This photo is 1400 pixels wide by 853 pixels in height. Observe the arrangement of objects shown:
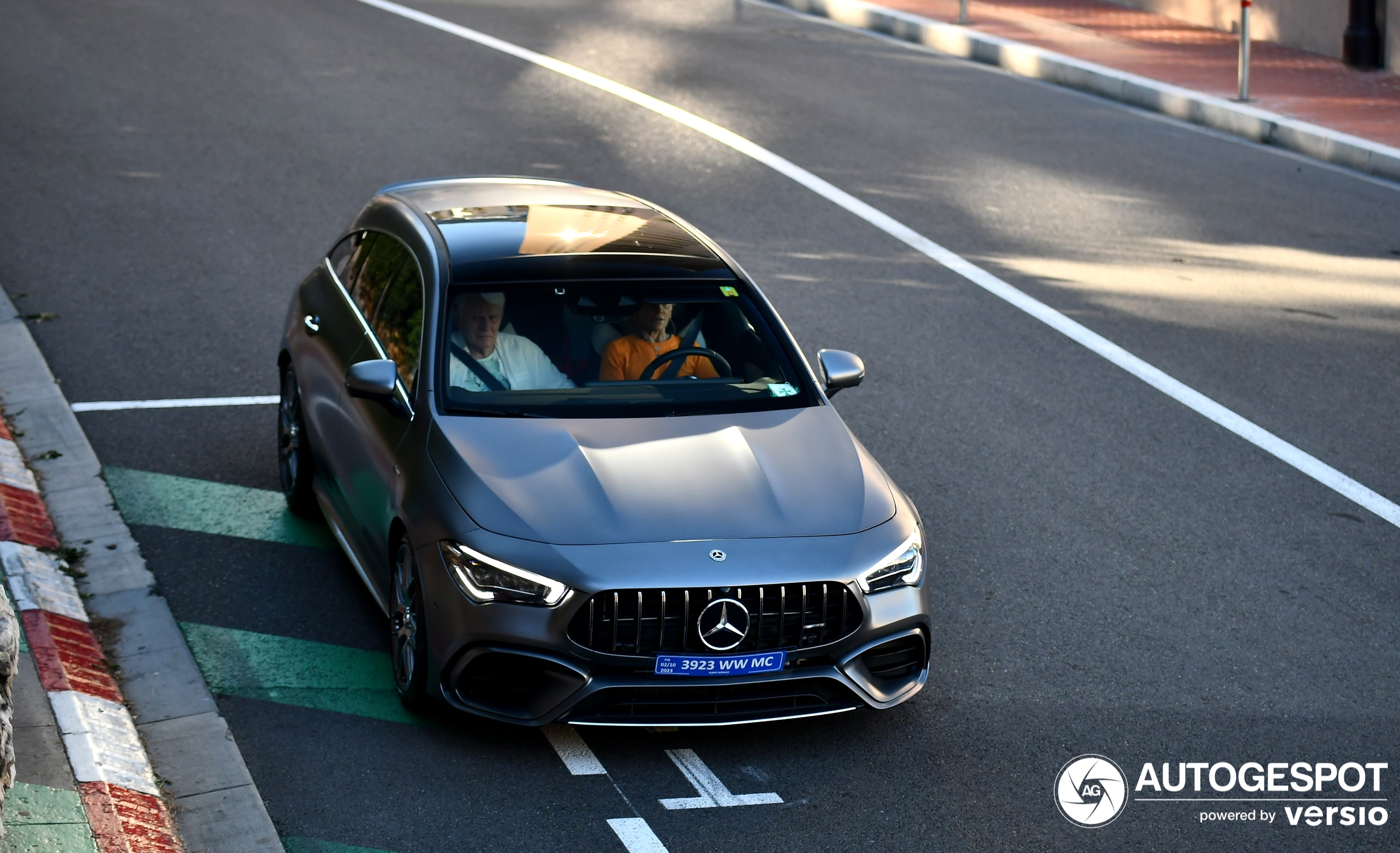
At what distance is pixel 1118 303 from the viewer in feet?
38.4

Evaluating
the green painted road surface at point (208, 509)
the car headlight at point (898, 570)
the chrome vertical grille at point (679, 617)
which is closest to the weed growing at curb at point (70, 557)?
the green painted road surface at point (208, 509)

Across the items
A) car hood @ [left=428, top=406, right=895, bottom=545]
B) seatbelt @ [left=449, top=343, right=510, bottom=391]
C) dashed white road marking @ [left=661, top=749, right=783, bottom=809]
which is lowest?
dashed white road marking @ [left=661, top=749, right=783, bottom=809]

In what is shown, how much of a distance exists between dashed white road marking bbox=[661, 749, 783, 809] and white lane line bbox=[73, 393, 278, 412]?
465cm

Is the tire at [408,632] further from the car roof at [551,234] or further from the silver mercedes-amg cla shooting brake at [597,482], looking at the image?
the car roof at [551,234]

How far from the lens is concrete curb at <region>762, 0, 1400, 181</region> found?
15773 mm

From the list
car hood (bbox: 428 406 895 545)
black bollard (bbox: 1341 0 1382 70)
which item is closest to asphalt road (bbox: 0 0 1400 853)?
car hood (bbox: 428 406 895 545)

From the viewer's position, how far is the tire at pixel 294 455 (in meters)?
7.88

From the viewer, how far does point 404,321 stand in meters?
7.03

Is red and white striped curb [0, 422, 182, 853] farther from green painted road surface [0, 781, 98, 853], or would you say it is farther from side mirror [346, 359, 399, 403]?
side mirror [346, 359, 399, 403]

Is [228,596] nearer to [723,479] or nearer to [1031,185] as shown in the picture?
[723,479]

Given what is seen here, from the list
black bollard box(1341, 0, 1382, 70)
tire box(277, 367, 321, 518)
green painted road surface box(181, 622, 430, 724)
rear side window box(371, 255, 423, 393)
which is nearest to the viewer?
green painted road surface box(181, 622, 430, 724)

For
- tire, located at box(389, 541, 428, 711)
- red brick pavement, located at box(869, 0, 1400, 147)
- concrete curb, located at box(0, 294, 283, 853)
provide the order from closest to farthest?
concrete curb, located at box(0, 294, 283, 853), tire, located at box(389, 541, 428, 711), red brick pavement, located at box(869, 0, 1400, 147)

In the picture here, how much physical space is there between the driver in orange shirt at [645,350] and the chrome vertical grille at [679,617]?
143 centimetres

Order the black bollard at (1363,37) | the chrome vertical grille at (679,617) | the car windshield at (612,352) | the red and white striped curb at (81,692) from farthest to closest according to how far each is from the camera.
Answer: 1. the black bollard at (1363,37)
2. the car windshield at (612,352)
3. the chrome vertical grille at (679,617)
4. the red and white striped curb at (81,692)
